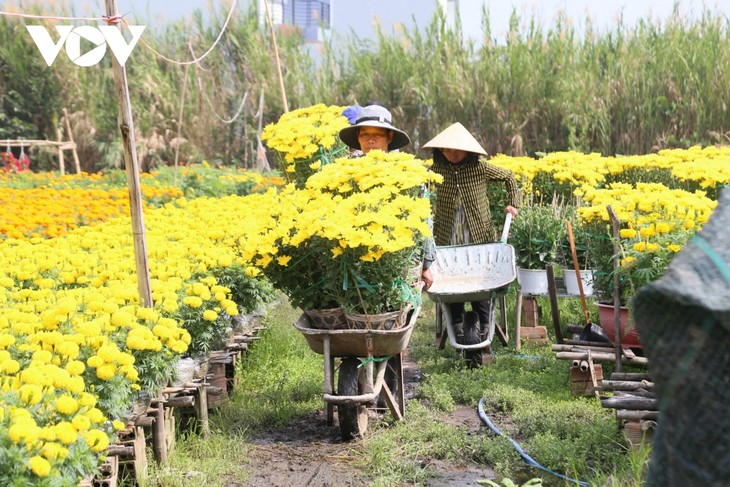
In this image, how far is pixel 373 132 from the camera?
20.2 feet

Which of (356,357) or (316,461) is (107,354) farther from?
(356,357)

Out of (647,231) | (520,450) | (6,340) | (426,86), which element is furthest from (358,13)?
(6,340)

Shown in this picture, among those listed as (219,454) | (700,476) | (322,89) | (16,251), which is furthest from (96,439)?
(322,89)

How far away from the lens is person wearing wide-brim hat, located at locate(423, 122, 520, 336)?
22.8ft

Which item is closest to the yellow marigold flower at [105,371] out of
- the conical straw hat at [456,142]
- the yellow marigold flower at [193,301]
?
the yellow marigold flower at [193,301]

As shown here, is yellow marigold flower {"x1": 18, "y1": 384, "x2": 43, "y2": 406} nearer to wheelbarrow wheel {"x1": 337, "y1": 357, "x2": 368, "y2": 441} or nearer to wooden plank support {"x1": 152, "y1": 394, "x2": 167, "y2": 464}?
wooden plank support {"x1": 152, "y1": 394, "x2": 167, "y2": 464}

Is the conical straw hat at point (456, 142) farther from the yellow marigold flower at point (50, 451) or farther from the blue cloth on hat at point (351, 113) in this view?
the yellow marigold flower at point (50, 451)

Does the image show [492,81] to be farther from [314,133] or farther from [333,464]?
[333,464]

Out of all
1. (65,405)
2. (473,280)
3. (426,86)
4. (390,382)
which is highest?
(426,86)

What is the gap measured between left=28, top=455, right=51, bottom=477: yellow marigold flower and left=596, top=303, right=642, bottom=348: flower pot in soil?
3.30m

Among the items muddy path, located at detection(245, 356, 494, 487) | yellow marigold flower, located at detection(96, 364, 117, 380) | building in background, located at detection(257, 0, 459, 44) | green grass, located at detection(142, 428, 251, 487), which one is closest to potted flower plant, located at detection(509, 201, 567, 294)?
muddy path, located at detection(245, 356, 494, 487)

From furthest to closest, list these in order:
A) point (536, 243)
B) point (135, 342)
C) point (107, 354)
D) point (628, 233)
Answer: point (536, 243), point (628, 233), point (135, 342), point (107, 354)

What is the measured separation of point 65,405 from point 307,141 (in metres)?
4.00

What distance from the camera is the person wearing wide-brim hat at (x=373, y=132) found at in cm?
607
